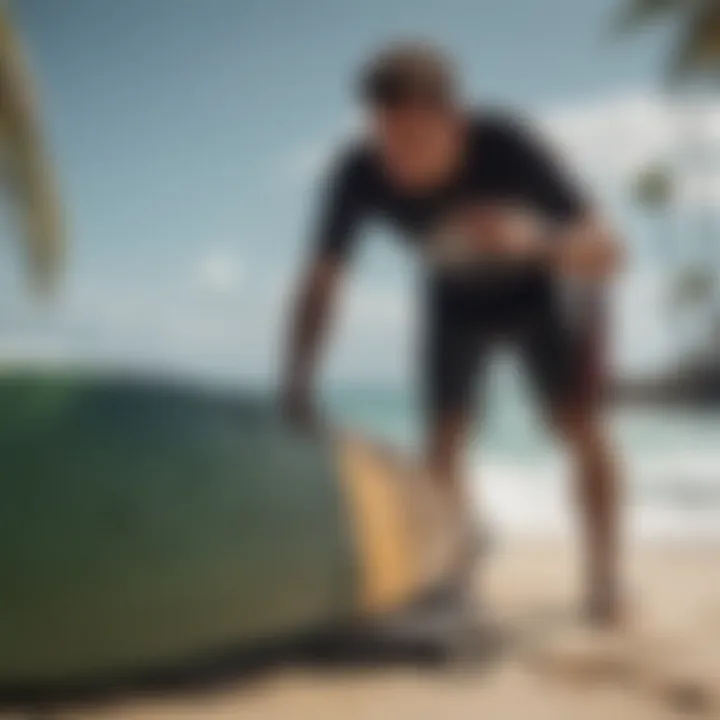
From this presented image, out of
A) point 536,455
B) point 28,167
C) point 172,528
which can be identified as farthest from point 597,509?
point 28,167

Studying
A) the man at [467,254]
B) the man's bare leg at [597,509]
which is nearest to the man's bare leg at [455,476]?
the man at [467,254]

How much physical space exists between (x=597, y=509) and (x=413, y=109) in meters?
0.48

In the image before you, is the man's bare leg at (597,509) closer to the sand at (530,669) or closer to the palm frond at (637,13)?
the sand at (530,669)

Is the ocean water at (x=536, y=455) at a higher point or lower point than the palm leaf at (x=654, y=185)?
lower

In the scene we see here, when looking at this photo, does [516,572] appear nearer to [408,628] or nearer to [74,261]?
[408,628]

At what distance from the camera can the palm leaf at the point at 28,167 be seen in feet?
3.75

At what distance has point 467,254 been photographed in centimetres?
111

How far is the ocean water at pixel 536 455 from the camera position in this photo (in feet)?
3.62

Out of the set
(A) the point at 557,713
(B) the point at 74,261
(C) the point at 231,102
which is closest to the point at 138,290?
(B) the point at 74,261

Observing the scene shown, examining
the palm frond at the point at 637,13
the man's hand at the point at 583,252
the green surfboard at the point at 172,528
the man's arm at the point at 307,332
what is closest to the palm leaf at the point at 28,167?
the green surfboard at the point at 172,528

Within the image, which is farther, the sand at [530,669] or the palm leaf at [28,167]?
the palm leaf at [28,167]

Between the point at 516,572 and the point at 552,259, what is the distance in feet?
1.11

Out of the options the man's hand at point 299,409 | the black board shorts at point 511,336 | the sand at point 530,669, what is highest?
the black board shorts at point 511,336

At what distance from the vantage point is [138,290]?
3.64 feet
